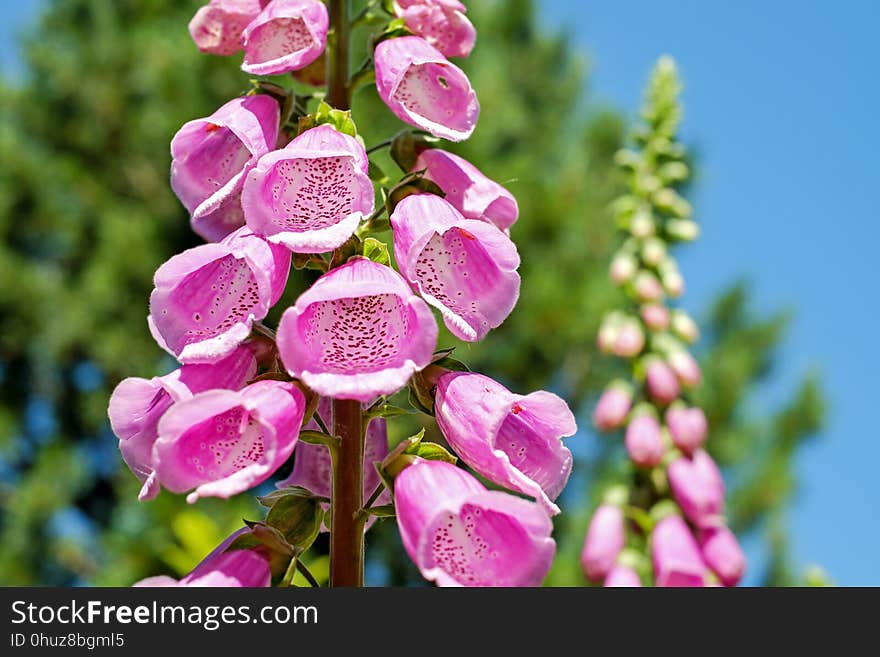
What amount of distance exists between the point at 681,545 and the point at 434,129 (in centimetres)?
131

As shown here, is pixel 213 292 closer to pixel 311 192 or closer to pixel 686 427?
pixel 311 192

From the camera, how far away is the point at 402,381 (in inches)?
27.6

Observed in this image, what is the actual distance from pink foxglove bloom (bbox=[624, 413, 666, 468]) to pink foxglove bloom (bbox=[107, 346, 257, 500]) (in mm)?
1376

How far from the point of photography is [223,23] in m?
1.04

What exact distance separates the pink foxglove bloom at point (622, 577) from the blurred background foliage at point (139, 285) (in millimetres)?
3761

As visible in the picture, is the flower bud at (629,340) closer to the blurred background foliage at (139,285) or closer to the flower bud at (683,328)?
the flower bud at (683,328)

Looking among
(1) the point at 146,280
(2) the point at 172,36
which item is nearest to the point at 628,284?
(1) the point at 146,280

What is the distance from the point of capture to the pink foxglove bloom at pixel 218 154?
35.2 inches

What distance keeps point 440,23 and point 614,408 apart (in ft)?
4.23

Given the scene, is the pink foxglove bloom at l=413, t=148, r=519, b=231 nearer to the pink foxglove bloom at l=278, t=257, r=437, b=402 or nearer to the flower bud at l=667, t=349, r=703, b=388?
the pink foxglove bloom at l=278, t=257, r=437, b=402

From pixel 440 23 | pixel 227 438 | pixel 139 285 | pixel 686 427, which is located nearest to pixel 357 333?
pixel 227 438

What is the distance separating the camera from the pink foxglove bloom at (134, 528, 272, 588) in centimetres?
71

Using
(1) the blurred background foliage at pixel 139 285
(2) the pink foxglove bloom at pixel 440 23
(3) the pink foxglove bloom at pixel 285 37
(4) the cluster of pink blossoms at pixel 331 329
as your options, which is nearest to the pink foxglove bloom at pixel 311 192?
(4) the cluster of pink blossoms at pixel 331 329

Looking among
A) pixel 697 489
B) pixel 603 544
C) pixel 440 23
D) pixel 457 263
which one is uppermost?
pixel 440 23
